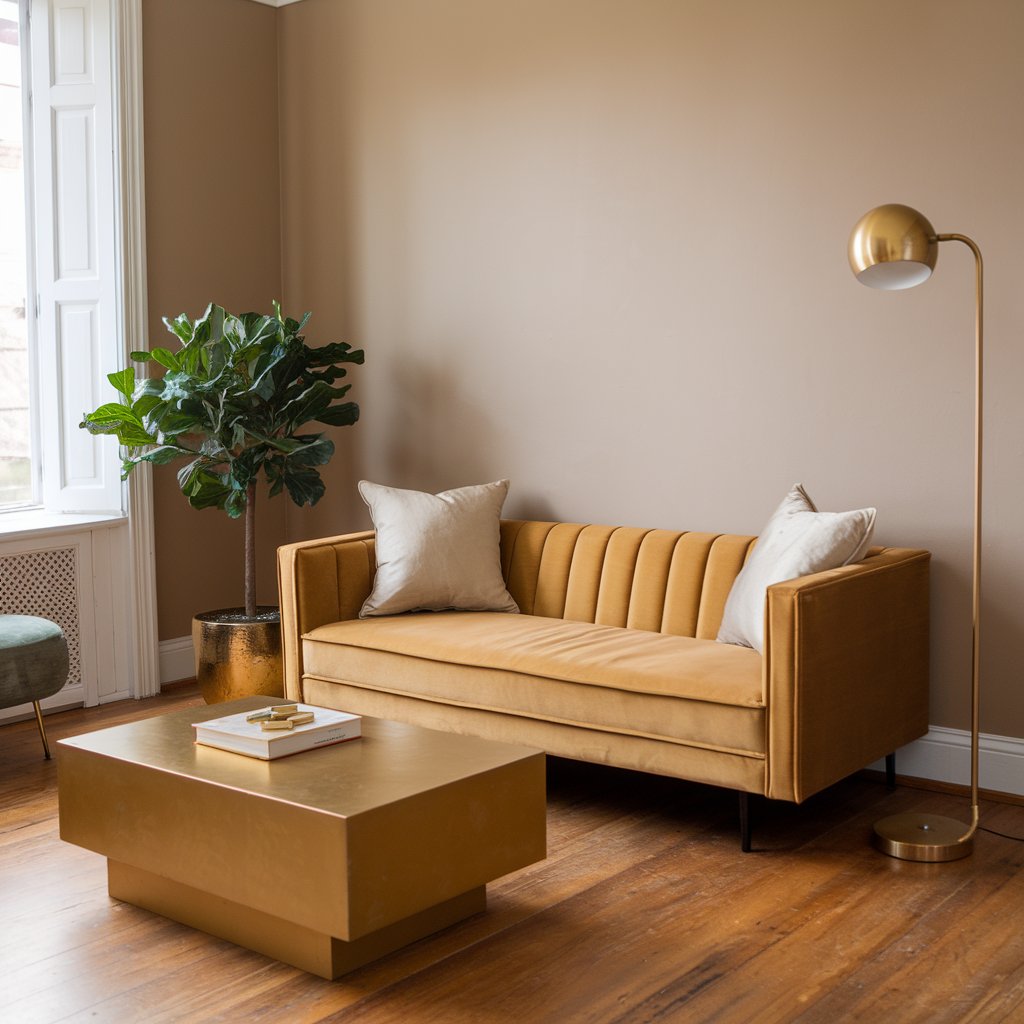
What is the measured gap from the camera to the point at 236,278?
199 inches

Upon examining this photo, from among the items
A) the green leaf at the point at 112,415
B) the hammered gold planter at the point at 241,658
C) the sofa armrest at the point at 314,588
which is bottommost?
the hammered gold planter at the point at 241,658

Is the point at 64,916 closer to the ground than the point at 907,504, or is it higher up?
closer to the ground

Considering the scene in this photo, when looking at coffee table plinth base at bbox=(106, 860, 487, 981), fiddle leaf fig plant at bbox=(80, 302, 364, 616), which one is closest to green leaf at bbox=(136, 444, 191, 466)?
fiddle leaf fig plant at bbox=(80, 302, 364, 616)

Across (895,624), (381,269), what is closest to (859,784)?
(895,624)

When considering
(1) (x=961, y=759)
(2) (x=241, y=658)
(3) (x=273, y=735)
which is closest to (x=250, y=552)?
(2) (x=241, y=658)

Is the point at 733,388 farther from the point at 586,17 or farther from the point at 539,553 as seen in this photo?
the point at 586,17

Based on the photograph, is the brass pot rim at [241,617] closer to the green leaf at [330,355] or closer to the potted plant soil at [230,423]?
the potted plant soil at [230,423]

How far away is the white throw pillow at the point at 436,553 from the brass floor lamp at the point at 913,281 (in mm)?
1535

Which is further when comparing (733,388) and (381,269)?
(381,269)

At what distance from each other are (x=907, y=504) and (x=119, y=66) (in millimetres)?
3242

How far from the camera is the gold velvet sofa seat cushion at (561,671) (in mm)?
3066

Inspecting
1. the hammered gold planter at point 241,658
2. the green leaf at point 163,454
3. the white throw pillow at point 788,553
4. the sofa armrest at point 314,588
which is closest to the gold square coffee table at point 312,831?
the white throw pillow at point 788,553

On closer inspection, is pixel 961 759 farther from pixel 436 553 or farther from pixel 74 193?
pixel 74 193

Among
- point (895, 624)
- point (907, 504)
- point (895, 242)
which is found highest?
point (895, 242)
